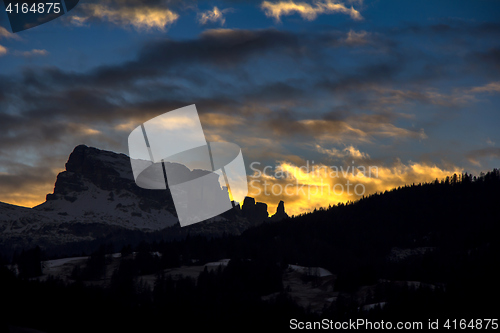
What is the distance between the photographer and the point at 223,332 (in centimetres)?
17600

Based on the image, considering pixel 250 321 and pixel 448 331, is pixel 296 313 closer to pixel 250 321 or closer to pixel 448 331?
pixel 250 321

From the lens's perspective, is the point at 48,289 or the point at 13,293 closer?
the point at 13,293

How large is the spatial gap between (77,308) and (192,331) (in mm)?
37669

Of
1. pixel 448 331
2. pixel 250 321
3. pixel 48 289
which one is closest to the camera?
pixel 448 331

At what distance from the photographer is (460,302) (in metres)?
194

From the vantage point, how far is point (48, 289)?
198 m

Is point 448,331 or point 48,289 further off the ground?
point 48,289

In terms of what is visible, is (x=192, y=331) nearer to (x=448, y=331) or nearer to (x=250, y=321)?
(x=250, y=321)

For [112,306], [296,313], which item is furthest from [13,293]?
[296,313]

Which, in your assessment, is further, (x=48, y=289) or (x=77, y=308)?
(x=48, y=289)

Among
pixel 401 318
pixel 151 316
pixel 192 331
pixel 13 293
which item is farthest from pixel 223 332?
pixel 13 293

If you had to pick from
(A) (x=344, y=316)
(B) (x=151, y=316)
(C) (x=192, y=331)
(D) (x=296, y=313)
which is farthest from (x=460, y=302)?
(B) (x=151, y=316)

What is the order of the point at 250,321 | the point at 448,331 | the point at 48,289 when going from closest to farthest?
the point at 448,331
the point at 250,321
the point at 48,289

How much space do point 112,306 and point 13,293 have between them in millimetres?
31505
